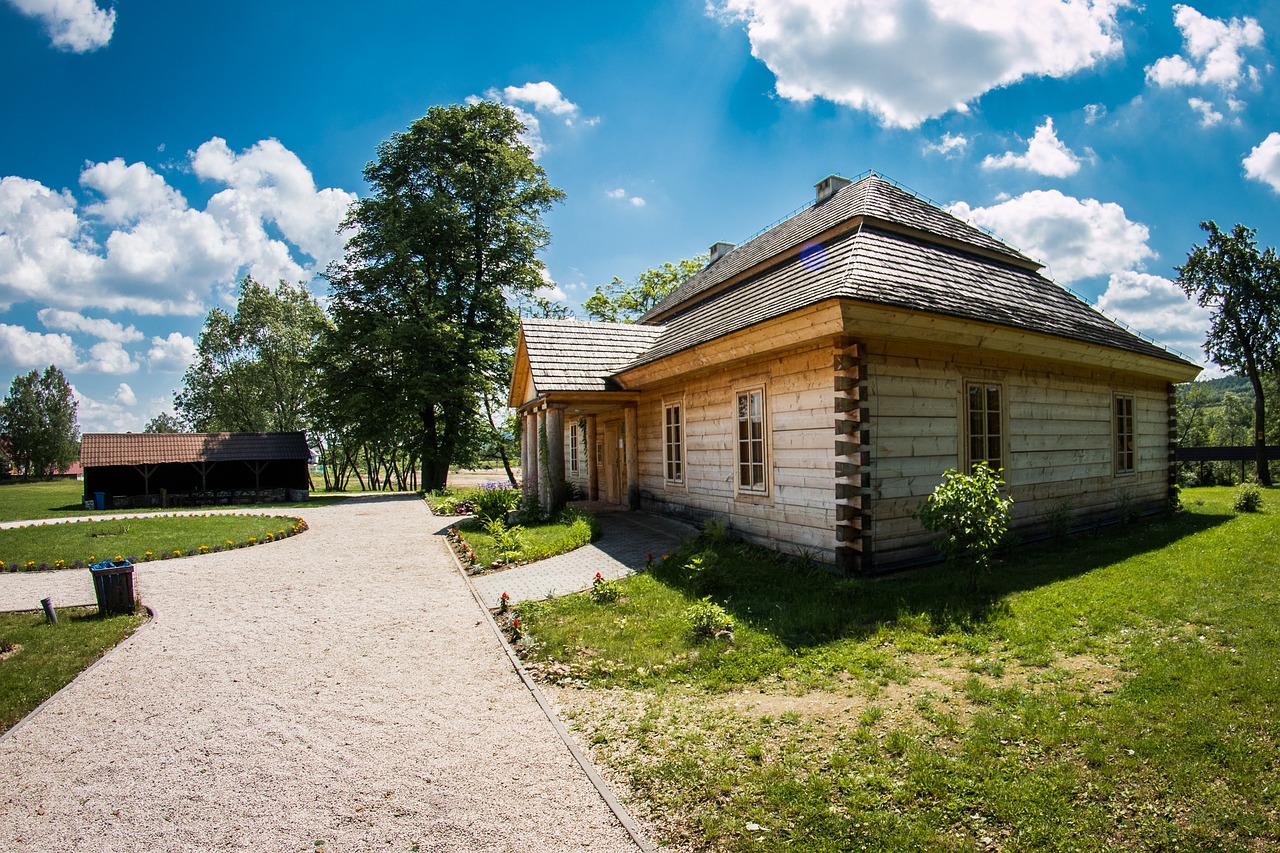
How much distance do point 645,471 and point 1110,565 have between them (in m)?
9.24

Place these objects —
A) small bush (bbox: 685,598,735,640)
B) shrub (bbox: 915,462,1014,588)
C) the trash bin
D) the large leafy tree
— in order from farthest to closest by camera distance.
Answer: the large leafy tree, the trash bin, shrub (bbox: 915,462,1014,588), small bush (bbox: 685,598,735,640)

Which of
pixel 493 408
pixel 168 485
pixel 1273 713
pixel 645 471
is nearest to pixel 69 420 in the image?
pixel 168 485

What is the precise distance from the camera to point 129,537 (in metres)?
15.8

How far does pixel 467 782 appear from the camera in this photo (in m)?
4.12

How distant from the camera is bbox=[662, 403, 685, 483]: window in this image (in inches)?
515

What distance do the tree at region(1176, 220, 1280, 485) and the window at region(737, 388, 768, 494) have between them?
26.6 m

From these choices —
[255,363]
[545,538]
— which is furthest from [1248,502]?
[255,363]

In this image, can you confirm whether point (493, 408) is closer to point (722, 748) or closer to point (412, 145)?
point (412, 145)

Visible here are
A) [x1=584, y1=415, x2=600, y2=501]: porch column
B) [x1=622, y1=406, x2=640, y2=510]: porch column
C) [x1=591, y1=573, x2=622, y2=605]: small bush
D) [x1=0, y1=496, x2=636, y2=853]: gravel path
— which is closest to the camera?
[x1=0, y1=496, x2=636, y2=853]: gravel path

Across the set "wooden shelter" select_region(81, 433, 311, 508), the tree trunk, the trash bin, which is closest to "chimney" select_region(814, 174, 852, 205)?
the trash bin

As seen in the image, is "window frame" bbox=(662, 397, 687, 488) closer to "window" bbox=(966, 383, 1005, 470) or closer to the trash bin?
"window" bbox=(966, 383, 1005, 470)

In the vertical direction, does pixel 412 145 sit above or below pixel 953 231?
above

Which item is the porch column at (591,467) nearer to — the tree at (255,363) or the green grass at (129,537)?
the green grass at (129,537)

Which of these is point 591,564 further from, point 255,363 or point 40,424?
point 40,424
